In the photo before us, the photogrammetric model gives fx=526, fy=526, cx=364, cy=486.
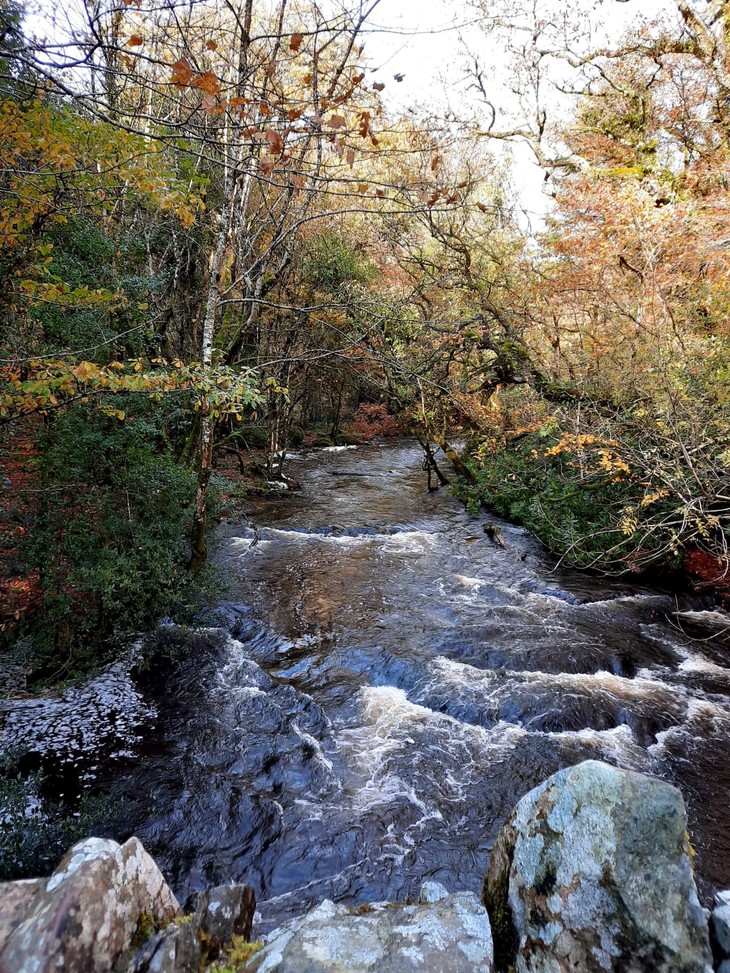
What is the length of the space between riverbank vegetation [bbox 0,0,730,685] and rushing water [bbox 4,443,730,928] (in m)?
1.28

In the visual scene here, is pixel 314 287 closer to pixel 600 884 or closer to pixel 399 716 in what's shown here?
pixel 399 716

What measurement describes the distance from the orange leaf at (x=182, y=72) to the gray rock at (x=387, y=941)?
3.91m

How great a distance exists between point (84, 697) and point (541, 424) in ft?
28.5

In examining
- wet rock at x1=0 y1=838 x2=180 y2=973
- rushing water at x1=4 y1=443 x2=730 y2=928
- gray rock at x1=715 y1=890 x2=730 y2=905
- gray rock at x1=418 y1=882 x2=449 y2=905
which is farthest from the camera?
rushing water at x1=4 y1=443 x2=730 y2=928

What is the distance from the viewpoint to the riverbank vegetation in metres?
4.87

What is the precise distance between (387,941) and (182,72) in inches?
159

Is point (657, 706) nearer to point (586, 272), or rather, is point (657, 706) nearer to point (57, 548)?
point (57, 548)

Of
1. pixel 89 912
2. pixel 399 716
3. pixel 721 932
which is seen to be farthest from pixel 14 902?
pixel 399 716

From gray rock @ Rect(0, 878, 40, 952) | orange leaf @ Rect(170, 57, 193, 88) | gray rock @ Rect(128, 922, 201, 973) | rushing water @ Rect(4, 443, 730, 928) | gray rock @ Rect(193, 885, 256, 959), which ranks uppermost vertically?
orange leaf @ Rect(170, 57, 193, 88)

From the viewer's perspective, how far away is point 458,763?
16.5 feet

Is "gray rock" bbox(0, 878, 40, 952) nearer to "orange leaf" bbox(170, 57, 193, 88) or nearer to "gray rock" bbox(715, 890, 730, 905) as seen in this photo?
"gray rock" bbox(715, 890, 730, 905)

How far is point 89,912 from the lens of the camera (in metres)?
2.23

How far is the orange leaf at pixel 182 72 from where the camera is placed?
91.8 inches

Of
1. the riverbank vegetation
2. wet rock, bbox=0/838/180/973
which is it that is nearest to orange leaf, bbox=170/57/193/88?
the riverbank vegetation
